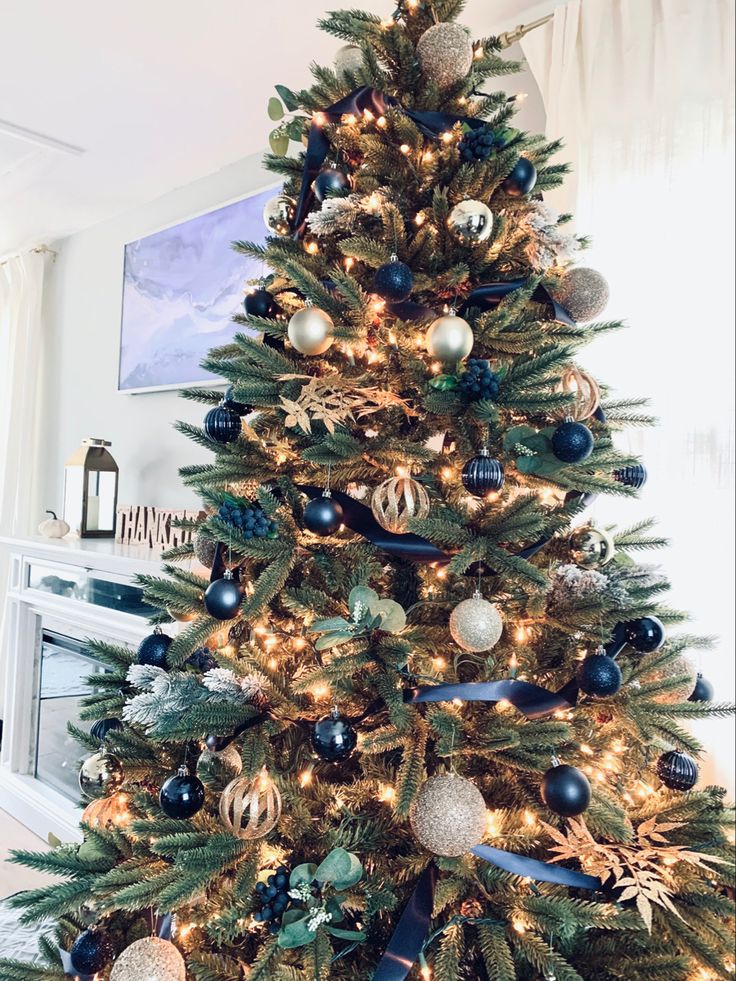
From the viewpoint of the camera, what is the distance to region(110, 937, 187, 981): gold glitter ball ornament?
2.13 feet

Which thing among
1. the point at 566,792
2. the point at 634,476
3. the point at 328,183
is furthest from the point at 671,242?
the point at 566,792

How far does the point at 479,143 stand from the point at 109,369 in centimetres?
256

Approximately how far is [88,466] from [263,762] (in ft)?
7.07

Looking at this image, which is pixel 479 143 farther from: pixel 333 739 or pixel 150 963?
pixel 150 963

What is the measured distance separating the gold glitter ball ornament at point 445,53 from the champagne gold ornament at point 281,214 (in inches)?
10.5

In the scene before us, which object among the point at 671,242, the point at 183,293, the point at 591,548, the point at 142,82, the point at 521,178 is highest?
the point at 142,82

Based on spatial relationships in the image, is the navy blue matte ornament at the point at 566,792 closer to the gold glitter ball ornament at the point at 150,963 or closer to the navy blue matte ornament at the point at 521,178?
the gold glitter ball ornament at the point at 150,963

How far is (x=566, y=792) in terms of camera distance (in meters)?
0.70

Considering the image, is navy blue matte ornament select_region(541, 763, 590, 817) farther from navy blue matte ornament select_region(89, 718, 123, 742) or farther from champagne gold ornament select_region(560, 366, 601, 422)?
navy blue matte ornament select_region(89, 718, 123, 742)

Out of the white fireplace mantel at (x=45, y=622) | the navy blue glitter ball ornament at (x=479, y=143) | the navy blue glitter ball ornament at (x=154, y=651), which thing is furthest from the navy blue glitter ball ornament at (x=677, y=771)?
the white fireplace mantel at (x=45, y=622)

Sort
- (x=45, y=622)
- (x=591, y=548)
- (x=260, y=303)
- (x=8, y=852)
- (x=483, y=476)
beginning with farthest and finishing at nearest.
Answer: (x=45, y=622) < (x=8, y=852) < (x=260, y=303) < (x=591, y=548) < (x=483, y=476)

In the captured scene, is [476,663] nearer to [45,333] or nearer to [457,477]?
[457,477]

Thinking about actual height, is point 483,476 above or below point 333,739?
above

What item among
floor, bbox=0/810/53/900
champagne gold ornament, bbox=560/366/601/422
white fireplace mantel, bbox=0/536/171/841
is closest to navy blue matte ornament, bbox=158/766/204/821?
champagne gold ornament, bbox=560/366/601/422
